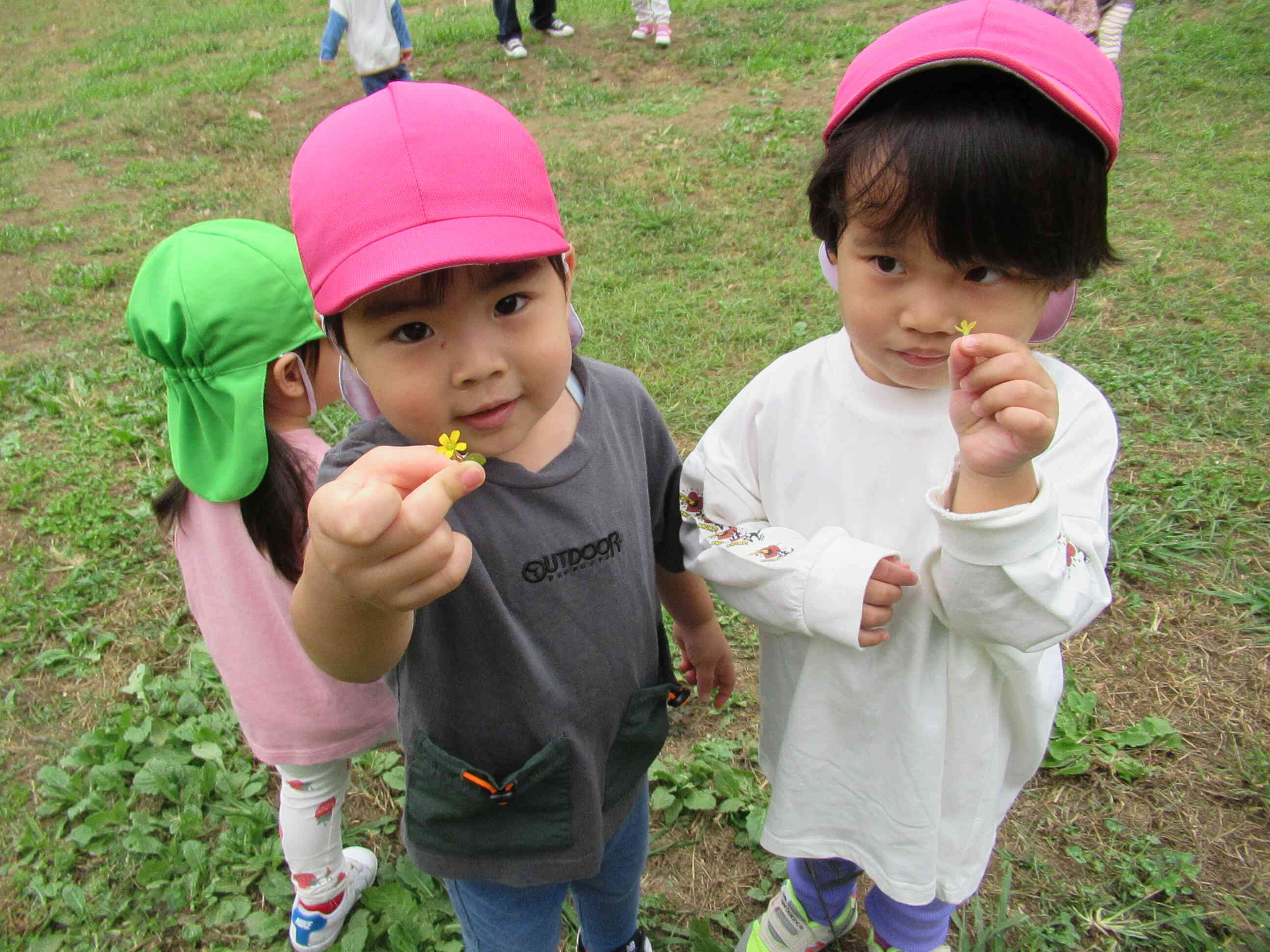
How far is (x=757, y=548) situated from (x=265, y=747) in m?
1.20

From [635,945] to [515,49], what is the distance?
27.8ft

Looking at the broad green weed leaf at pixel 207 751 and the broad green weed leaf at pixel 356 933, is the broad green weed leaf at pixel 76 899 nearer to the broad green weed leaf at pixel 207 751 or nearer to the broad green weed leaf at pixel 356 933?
the broad green weed leaf at pixel 207 751

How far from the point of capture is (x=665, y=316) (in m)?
4.45

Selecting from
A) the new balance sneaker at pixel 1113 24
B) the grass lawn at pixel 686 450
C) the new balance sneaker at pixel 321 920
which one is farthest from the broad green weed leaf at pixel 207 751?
the new balance sneaker at pixel 1113 24

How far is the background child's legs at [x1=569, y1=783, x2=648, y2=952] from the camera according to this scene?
1667 millimetres

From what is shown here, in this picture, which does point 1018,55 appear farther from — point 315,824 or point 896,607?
point 315,824

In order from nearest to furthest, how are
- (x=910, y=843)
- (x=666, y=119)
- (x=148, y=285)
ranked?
(x=910, y=843)
(x=148, y=285)
(x=666, y=119)

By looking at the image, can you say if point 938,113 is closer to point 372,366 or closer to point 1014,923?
point 372,366

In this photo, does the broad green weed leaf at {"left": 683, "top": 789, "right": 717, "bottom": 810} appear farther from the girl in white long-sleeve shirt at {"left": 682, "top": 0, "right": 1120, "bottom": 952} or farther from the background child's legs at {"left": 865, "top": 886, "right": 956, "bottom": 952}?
the girl in white long-sleeve shirt at {"left": 682, "top": 0, "right": 1120, "bottom": 952}

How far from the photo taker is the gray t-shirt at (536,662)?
4.07 feet

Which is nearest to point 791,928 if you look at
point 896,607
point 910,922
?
point 910,922

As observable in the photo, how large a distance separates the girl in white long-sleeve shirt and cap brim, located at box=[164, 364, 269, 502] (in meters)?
0.83

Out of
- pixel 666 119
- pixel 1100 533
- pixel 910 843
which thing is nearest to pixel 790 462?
pixel 1100 533

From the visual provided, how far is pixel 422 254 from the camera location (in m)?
1.01
